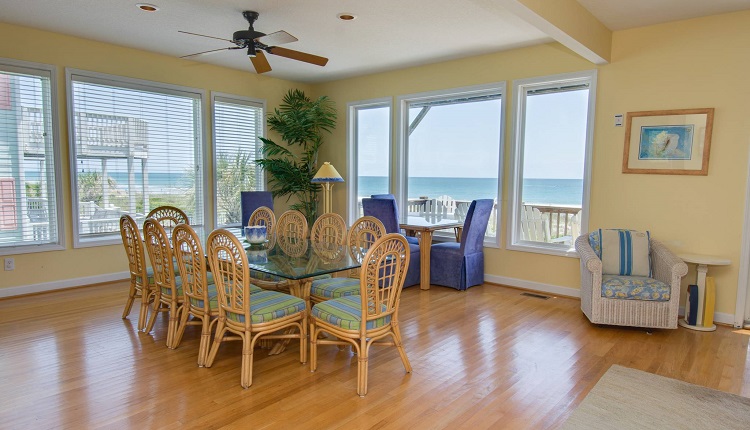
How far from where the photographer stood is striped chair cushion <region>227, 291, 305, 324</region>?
9.16ft

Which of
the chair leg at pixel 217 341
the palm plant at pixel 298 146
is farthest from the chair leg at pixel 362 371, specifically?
the palm plant at pixel 298 146

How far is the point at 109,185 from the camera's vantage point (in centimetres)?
536

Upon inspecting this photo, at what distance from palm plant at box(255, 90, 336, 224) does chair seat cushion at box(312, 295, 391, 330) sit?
404 centimetres

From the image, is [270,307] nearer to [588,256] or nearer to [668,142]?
[588,256]

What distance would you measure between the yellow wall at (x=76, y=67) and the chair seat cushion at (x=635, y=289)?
17.5 ft

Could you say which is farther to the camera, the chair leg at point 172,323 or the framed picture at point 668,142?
the framed picture at point 668,142

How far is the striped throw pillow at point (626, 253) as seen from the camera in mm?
4160

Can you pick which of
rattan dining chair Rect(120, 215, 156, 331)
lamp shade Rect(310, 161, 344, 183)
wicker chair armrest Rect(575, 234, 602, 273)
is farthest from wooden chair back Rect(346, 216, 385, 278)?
lamp shade Rect(310, 161, 344, 183)

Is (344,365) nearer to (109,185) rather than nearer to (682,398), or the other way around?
(682,398)

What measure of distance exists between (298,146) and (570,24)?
4664 millimetres

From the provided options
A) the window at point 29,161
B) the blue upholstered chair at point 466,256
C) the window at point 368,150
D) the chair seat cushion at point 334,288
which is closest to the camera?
the chair seat cushion at point 334,288

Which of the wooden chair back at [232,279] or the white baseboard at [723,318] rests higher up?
the wooden chair back at [232,279]

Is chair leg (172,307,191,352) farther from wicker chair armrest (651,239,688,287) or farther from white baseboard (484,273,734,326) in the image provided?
wicker chair armrest (651,239,688,287)

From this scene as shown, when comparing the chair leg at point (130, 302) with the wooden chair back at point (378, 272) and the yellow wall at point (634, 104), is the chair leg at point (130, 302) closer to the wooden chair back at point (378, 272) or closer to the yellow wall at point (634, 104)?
the yellow wall at point (634, 104)
